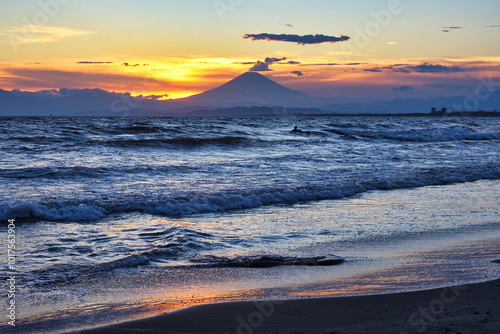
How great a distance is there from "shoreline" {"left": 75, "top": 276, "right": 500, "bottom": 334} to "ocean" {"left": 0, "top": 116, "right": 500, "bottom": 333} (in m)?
0.32

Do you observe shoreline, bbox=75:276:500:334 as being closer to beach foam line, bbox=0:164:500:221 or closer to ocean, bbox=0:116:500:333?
ocean, bbox=0:116:500:333

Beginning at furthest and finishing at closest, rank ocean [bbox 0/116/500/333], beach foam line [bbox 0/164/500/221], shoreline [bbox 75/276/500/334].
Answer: beach foam line [bbox 0/164/500/221] → ocean [bbox 0/116/500/333] → shoreline [bbox 75/276/500/334]

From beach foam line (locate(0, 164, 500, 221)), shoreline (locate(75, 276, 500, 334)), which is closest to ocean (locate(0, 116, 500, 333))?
beach foam line (locate(0, 164, 500, 221))

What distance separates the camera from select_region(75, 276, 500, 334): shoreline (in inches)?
182

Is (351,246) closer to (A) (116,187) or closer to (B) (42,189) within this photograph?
(A) (116,187)

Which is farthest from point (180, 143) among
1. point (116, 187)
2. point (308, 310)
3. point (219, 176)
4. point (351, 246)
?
point (308, 310)

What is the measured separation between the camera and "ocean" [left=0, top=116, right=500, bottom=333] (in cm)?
596

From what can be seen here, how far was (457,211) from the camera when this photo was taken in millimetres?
11672

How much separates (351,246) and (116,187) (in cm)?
880

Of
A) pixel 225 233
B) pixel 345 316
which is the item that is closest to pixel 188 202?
pixel 225 233

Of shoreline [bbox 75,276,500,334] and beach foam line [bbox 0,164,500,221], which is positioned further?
beach foam line [bbox 0,164,500,221]

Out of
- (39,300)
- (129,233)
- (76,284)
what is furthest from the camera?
(129,233)

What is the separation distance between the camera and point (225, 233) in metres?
9.27

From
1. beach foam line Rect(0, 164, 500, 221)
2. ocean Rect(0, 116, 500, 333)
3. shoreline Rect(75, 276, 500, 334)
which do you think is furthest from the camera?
beach foam line Rect(0, 164, 500, 221)
